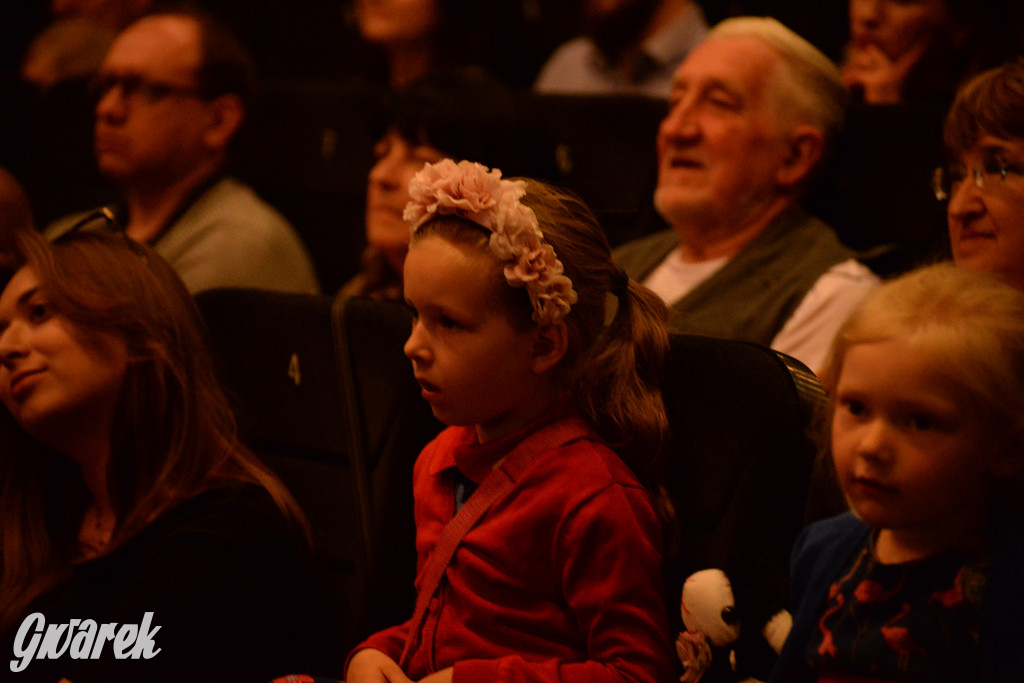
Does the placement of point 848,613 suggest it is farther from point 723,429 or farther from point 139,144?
point 139,144

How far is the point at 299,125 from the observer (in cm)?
286

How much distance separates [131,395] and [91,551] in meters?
0.21

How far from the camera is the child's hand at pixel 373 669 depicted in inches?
49.2

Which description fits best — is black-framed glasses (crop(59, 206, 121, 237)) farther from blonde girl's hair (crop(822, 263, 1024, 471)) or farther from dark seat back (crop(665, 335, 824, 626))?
blonde girl's hair (crop(822, 263, 1024, 471))

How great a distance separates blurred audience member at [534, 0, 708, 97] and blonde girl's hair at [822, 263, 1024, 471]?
1.72 m

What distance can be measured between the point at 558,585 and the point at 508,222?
1.20 feet

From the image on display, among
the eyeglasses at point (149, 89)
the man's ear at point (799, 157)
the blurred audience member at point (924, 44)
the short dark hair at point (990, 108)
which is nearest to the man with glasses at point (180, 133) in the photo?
the eyeglasses at point (149, 89)

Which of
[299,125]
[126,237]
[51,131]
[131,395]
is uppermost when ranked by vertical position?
[126,237]

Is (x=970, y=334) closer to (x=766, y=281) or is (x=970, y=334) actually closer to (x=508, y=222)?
(x=508, y=222)

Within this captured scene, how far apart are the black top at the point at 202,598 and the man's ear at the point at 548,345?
458 mm

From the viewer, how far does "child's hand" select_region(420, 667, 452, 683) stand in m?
1.17

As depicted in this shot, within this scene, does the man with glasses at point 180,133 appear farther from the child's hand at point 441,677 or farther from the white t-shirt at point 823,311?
the child's hand at point 441,677

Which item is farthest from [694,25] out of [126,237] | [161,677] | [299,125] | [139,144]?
[161,677]

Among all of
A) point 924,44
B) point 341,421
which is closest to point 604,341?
point 341,421
